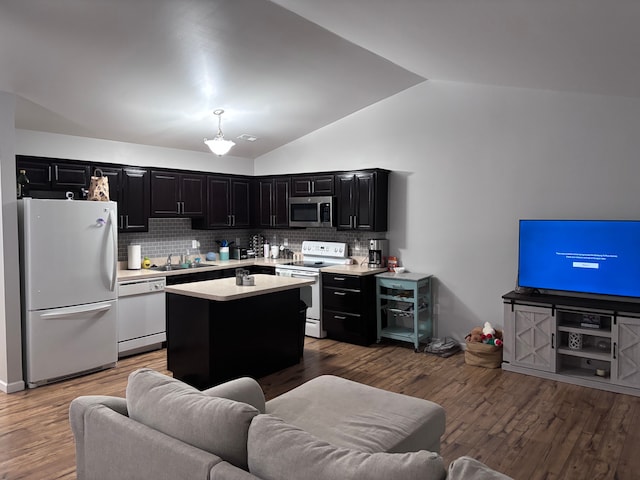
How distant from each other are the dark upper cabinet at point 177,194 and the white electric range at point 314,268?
1362 millimetres

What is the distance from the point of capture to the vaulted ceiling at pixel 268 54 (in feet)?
10.0

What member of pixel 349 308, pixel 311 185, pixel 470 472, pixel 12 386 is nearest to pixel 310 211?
pixel 311 185

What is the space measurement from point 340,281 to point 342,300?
0.75ft

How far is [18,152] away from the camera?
480cm

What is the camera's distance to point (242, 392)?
2.49 metres

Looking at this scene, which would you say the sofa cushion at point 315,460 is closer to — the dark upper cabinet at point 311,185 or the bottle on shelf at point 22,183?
the bottle on shelf at point 22,183

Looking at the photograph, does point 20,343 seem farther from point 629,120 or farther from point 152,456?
point 629,120

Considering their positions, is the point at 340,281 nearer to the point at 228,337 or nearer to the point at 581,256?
the point at 228,337

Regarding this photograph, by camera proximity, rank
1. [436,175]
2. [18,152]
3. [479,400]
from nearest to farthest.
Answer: [479,400]
[18,152]
[436,175]

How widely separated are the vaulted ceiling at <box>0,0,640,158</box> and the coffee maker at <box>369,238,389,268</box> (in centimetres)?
174

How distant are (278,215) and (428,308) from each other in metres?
2.46

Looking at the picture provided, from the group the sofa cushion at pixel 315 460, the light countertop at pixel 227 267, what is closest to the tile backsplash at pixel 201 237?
the light countertop at pixel 227 267

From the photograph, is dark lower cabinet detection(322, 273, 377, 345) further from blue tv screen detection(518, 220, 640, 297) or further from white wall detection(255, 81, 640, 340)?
blue tv screen detection(518, 220, 640, 297)

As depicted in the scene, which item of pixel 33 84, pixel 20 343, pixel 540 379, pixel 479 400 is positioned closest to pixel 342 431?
pixel 479 400
